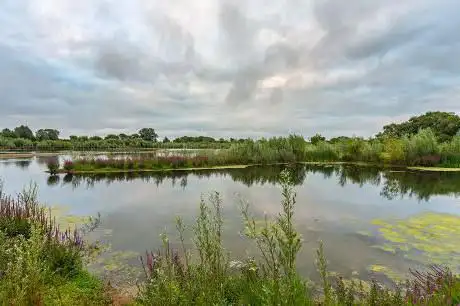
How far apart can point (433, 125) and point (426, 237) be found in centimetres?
4581

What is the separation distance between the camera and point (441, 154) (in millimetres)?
23078

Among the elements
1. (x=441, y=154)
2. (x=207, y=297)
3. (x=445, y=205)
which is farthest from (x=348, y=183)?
(x=207, y=297)

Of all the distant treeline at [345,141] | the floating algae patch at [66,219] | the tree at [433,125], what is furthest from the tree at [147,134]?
the floating algae patch at [66,219]

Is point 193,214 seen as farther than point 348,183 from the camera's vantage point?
No

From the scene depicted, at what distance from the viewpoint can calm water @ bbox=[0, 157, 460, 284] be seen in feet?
20.1

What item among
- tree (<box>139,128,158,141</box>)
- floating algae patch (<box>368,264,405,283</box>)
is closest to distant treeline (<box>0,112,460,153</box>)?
tree (<box>139,128,158,141</box>)

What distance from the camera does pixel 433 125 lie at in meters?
46.0

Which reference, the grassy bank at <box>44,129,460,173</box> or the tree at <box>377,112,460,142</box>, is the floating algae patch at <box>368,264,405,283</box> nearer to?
the grassy bank at <box>44,129,460,173</box>

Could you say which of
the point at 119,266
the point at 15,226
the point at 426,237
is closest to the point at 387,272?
the point at 426,237

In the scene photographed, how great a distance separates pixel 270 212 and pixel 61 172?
50.4 ft

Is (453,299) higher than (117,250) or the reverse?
higher

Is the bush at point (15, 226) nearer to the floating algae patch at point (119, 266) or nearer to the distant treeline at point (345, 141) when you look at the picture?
the floating algae patch at point (119, 266)

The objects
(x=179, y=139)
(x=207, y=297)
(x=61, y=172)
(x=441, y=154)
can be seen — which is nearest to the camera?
(x=207, y=297)

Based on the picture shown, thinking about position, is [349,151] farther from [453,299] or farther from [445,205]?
[453,299]
